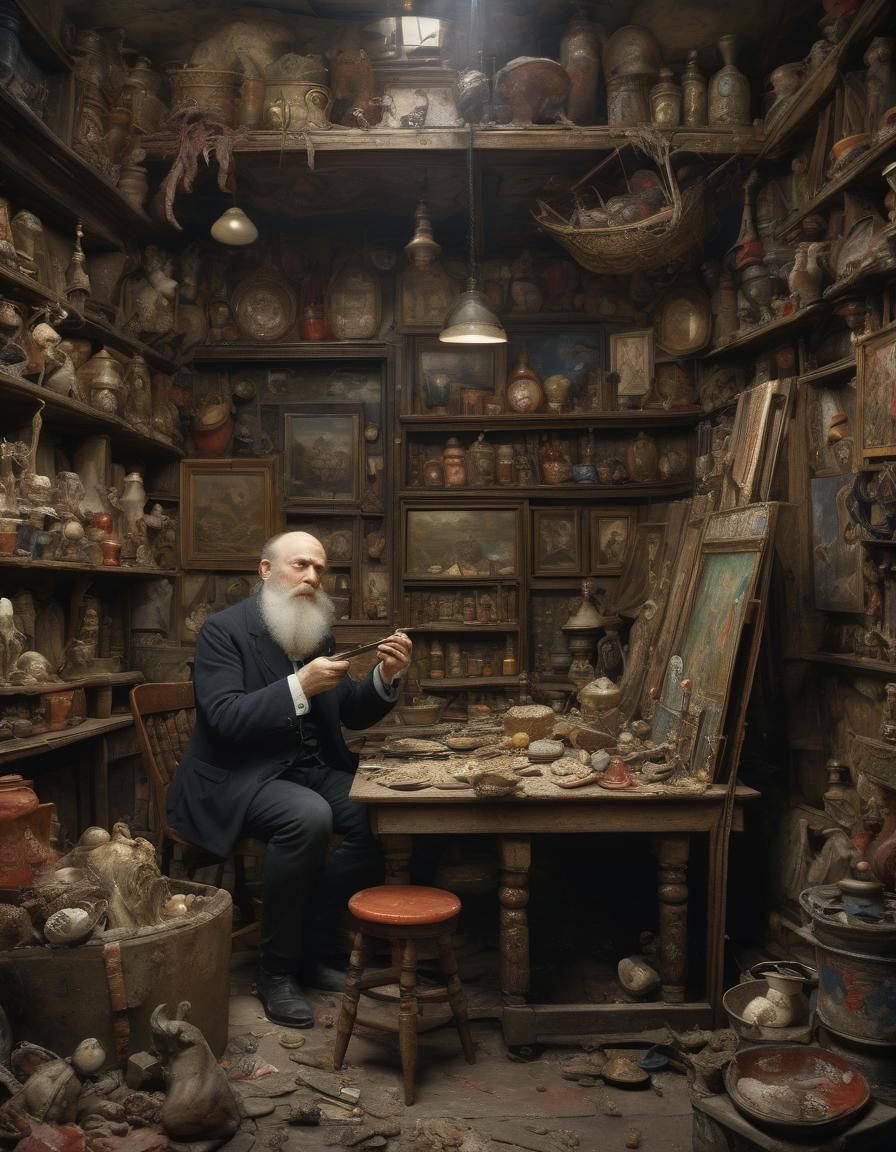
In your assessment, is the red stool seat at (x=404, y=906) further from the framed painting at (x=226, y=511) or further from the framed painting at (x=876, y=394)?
the framed painting at (x=226, y=511)

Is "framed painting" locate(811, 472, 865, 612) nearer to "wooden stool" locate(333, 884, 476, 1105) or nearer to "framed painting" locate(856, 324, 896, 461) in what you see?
"framed painting" locate(856, 324, 896, 461)

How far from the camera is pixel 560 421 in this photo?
6.18 meters

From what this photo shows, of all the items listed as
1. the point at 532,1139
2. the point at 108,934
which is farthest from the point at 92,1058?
the point at 532,1139

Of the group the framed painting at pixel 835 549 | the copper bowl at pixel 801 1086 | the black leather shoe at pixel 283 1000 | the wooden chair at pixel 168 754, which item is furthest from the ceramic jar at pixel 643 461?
the copper bowl at pixel 801 1086

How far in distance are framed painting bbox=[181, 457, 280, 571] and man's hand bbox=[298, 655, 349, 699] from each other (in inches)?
99.9

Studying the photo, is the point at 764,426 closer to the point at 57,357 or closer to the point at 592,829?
the point at 592,829

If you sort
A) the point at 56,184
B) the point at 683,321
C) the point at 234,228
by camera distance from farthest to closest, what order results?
the point at 683,321 → the point at 234,228 → the point at 56,184

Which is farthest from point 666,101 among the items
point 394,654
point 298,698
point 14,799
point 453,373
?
point 14,799

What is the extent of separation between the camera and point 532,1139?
284 cm

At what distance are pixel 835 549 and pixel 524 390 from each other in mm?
2677

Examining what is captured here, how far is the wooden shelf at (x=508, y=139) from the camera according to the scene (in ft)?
16.7

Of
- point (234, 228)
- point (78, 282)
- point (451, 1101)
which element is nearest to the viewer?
point (451, 1101)

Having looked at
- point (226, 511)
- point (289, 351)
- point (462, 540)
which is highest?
point (289, 351)

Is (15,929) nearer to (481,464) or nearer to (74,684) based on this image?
(74,684)
